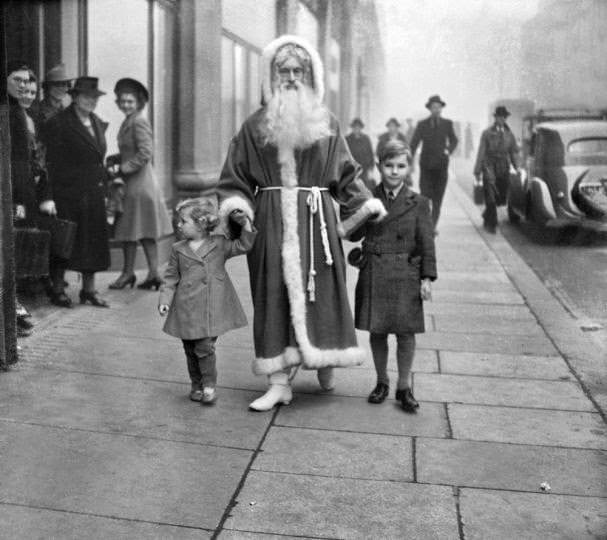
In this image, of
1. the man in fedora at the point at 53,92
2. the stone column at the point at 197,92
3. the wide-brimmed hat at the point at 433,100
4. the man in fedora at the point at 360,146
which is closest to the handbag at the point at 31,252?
the man in fedora at the point at 53,92

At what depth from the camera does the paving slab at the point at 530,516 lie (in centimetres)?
343

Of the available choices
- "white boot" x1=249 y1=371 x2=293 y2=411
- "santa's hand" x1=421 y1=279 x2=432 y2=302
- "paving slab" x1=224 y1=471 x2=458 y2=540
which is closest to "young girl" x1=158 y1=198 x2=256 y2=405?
"white boot" x1=249 y1=371 x2=293 y2=411

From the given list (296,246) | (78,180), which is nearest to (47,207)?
(78,180)

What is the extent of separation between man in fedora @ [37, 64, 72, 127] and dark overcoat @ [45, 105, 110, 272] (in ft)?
1.01

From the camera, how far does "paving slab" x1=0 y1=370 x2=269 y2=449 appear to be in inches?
177

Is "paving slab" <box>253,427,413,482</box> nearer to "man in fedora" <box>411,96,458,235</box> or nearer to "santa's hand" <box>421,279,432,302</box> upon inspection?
"santa's hand" <box>421,279,432,302</box>

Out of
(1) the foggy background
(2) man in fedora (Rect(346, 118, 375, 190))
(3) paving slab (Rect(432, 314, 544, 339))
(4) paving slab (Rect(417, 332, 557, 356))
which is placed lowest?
(4) paving slab (Rect(417, 332, 557, 356))

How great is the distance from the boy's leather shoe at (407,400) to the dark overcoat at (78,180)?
336 cm

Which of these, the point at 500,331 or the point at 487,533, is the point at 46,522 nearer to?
the point at 487,533

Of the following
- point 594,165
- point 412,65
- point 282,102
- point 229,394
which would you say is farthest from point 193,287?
point 594,165

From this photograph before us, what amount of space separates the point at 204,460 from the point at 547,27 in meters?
5.79

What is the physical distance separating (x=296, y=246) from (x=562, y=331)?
2.87 metres

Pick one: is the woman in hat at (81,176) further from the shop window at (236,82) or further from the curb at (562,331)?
the shop window at (236,82)

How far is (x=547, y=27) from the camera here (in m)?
8.42
